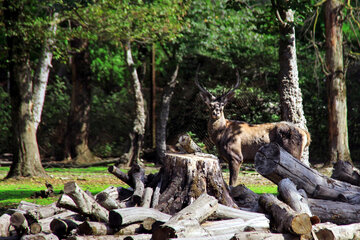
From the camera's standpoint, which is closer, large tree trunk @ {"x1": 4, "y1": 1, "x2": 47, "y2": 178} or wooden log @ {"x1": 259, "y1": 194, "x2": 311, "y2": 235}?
wooden log @ {"x1": 259, "y1": 194, "x2": 311, "y2": 235}

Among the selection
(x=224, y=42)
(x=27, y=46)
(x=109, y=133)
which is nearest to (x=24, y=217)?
(x=27, y=46)

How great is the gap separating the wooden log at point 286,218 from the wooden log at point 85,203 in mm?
2091

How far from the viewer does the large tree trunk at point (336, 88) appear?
1580 centimetres

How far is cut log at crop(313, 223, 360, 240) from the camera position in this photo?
5766mm

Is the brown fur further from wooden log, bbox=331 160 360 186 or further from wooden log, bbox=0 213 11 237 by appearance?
wooden log, bbox=0 213 11 237

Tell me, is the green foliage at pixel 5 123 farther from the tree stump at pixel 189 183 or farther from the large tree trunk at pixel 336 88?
the tree stump at pixel 189 183

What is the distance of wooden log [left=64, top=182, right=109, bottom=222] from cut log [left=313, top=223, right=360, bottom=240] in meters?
2.60

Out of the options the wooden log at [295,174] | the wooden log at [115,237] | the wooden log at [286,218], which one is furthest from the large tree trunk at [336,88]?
the wooden log at [115,237]

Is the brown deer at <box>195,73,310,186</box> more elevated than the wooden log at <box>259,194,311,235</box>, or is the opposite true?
the brown deer at <box>195,73,310,186</box>

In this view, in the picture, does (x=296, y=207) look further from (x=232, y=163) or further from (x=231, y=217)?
(x=232, y=163)

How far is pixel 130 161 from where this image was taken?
17.6m

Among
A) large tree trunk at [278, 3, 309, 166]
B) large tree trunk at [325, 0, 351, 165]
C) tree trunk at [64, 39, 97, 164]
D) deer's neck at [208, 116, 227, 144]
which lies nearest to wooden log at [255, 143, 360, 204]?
deer's neck at [208, 116, 227, 144]

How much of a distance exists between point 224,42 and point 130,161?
5865mm

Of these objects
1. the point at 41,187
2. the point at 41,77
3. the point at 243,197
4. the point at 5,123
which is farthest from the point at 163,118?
the point at 243,197
